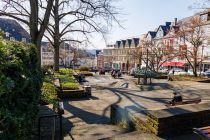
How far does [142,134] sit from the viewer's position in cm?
716

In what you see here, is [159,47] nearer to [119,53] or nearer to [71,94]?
[71,94]

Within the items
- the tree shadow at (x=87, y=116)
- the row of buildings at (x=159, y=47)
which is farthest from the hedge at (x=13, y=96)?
the row of buildings at (x=159, y=47)

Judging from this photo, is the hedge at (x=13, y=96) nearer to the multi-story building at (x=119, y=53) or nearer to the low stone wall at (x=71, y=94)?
the low stone wall at (x=71, y=94)

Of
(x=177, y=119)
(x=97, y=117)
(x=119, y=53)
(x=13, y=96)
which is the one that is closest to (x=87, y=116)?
(x=97, y=117)

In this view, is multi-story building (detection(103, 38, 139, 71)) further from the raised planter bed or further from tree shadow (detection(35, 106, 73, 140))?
tree shadow (detection(35, 106, 73, 140))

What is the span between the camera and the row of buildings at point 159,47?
1824 inches

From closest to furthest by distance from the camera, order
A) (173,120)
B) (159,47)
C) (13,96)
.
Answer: (13,96)
(173,120)
(159,47)

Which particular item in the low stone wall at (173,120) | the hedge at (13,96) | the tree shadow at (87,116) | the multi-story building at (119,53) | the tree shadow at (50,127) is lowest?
the tree shadow at (87,116)

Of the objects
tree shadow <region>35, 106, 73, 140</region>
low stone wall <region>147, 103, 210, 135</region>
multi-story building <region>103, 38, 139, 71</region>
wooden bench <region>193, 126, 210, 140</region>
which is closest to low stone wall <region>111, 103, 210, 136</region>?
low stone wall <region>147, 103, 210, 135</region>

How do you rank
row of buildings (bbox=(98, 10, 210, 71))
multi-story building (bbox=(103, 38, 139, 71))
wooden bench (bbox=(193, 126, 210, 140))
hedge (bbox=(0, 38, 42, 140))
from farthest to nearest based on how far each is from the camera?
multi-story building (bbox=(103, 38, 139, 71)) < row of buildings (bbox=(98, 10, 210, 71)) < wooden bench (bbox=(193, 126, 210, 140)) < hedge (bbox=(0, 38, 42, 140))

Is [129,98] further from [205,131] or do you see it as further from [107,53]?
[107,53]

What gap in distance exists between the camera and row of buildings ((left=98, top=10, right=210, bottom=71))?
46.3 metres

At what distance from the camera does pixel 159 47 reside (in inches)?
2015

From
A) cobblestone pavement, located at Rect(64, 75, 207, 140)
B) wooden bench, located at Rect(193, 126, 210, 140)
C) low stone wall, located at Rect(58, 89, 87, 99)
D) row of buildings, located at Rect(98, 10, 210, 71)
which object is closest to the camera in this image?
wooden bench, located at Rect(193, 126, 210, 140)
